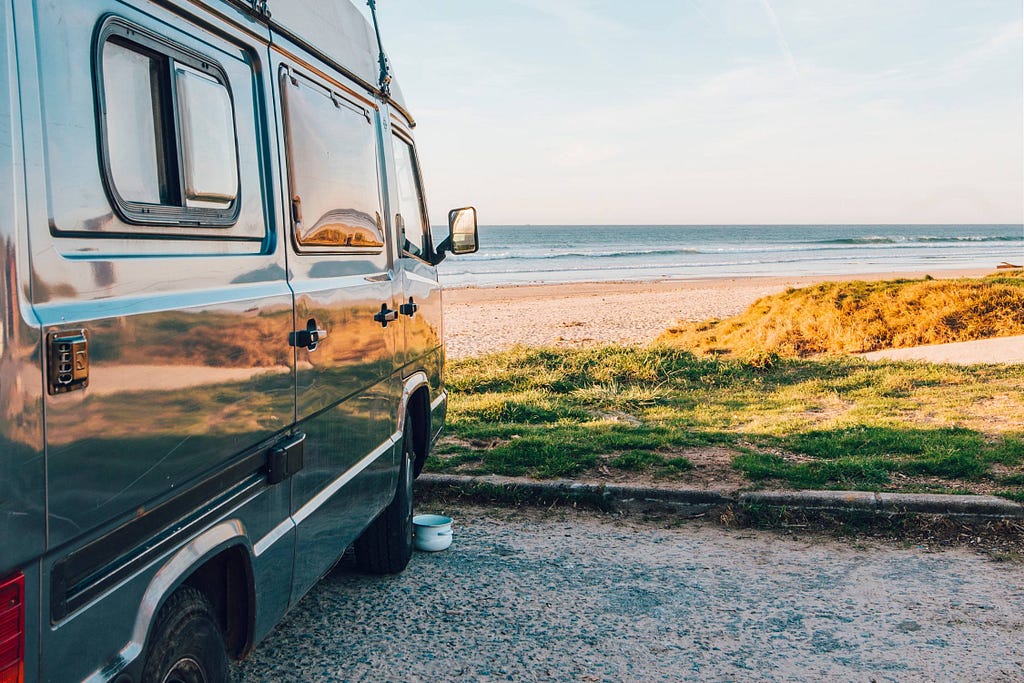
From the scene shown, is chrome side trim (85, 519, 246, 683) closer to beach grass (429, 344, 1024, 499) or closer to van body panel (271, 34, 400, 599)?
van body panel (271, 34, 400, 599)

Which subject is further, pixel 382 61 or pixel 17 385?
pixel 382 61

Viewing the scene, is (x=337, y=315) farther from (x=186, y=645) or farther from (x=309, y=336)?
(x=186, y=645)

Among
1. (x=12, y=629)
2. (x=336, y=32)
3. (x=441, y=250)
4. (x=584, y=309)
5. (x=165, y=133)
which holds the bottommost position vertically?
(x=584, y=309)

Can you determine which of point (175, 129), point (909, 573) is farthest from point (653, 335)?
point (175, 129)

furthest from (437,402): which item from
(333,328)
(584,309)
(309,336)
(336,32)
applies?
(584,309)

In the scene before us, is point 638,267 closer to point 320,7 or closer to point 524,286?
point 524,286

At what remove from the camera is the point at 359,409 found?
3627 millimetres

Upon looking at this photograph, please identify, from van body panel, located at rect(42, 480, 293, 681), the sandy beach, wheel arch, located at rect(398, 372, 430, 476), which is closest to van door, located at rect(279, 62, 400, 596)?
van body panel, located at rect(42, 480, 293, 681)

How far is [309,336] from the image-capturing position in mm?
3000

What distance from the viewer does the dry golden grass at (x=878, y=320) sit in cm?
1211

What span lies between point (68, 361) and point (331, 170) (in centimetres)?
191

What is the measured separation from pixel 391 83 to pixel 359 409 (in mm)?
1899

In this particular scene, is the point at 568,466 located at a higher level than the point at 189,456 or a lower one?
lower

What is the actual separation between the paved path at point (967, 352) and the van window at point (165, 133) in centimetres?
919
